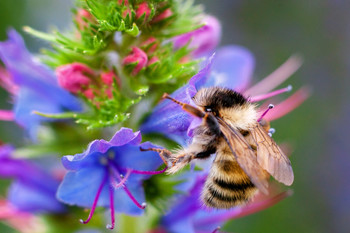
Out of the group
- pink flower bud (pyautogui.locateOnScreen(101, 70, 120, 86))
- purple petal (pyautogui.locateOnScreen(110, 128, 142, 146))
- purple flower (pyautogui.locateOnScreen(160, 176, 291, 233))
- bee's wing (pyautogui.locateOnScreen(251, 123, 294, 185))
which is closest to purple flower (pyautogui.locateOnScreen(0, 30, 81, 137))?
pink flower bud (pyautogui.locateOnScreen(101, 70, 120, 86))

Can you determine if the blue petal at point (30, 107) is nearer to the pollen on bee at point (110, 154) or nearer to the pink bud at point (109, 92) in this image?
the pink bud at point (109, 92)

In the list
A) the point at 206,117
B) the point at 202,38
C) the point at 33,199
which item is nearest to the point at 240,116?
the point at 206,117

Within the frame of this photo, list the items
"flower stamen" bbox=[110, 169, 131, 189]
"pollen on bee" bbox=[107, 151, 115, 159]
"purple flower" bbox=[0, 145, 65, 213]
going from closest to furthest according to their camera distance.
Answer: "flower stamen" bbox=[110, 169, 131, 189], "pollen on bee" bbox=[107, 151, 115, 159], "purple flower" bbox=[0, 145, 65, 213]

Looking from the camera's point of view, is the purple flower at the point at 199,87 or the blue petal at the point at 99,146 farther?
the purple flower at the point at 199,87

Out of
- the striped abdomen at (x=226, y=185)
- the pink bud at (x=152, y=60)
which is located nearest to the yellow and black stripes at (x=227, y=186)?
the striped abdomen at (x=226, y=185)

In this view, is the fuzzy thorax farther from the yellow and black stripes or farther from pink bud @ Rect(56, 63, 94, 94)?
pink bud @ Rect(56, 63, 94, 94)

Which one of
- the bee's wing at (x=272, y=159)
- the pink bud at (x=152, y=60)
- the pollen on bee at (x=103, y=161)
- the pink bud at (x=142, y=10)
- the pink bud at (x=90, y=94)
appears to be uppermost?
the pink bud at (x=142, y=10)

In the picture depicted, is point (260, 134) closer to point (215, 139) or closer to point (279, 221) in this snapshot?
point (215, 139)

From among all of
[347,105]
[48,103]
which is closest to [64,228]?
[48,103]

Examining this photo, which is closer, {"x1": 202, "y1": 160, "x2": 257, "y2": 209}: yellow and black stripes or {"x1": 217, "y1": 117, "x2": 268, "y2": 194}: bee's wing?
{"x1": 217, "y1": 117, "x2": 268, "y2": 194}: bee's wing
